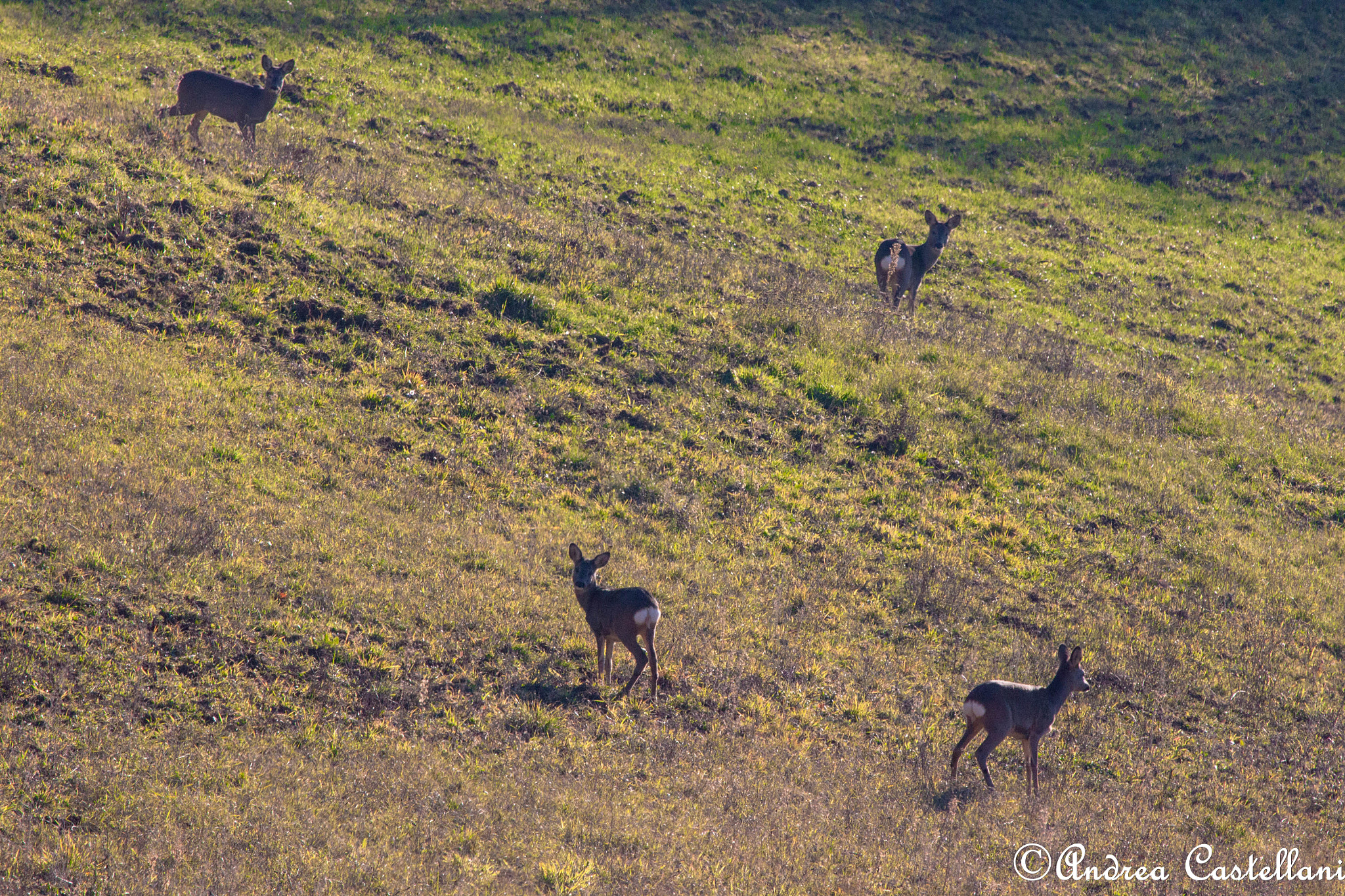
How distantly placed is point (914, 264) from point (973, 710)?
14.6 m

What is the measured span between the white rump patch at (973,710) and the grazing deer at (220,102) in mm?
18208

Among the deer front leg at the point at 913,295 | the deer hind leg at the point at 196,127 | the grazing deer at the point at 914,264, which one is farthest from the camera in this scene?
the deer front leg at the point at 913,295

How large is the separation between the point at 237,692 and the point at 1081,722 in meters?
9.12

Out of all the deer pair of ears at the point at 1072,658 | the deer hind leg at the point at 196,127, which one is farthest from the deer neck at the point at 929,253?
the deer hind leg at the point at 196,127

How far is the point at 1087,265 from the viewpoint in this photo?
2930cm

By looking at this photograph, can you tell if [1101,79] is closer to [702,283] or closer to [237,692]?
[702,283]

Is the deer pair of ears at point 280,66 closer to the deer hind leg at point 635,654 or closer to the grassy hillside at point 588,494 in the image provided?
the grassy hillside at point 588,494

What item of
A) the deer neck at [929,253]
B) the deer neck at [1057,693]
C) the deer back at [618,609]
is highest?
the deer neck at [929,253]

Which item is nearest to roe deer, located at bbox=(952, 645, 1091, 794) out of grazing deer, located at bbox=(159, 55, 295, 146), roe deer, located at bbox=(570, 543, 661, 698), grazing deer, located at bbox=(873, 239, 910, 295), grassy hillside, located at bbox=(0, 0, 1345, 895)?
grassy hillside, located at bbox=(0, 0, 1345, 895)

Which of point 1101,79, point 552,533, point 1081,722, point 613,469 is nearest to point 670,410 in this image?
point 613,469

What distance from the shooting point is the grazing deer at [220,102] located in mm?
22500

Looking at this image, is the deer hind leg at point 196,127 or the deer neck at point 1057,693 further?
the deer hind leg at point 196,127

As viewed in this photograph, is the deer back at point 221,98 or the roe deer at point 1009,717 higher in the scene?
the deer back at point 221,98

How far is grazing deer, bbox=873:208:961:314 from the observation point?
77.9ft
